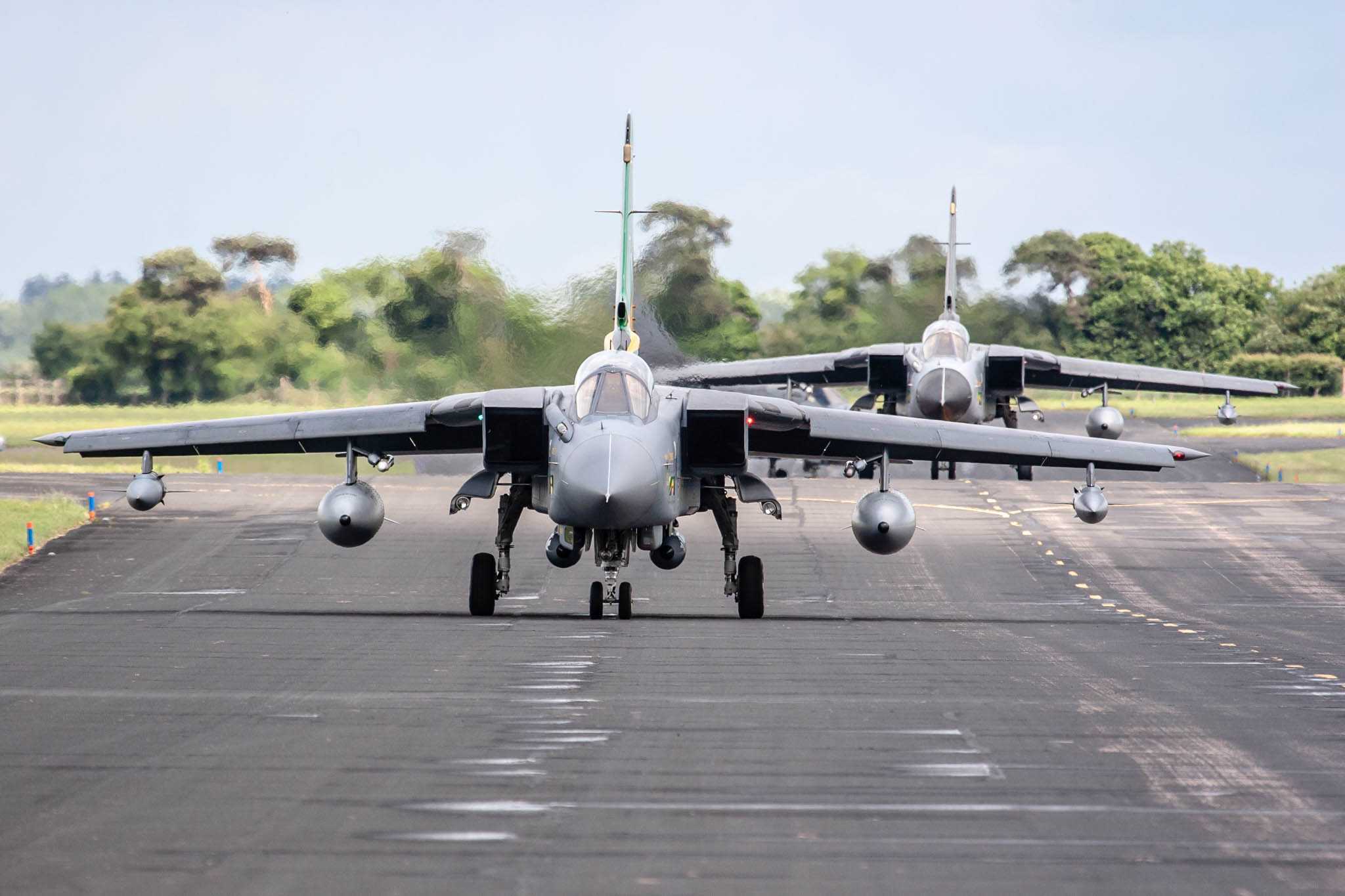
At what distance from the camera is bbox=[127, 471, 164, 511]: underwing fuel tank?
2108 cm

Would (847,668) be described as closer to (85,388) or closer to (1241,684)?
(1241,684)

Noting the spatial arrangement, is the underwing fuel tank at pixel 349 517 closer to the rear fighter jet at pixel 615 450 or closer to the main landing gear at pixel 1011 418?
the rear fighter jet at pixel 615 450

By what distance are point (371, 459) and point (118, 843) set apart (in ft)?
47.0

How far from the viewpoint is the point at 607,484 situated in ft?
58.2

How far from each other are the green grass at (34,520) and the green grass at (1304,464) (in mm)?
30791

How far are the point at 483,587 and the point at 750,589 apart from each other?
3.46 m

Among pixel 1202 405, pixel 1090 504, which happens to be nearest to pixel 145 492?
pixel 1090 504

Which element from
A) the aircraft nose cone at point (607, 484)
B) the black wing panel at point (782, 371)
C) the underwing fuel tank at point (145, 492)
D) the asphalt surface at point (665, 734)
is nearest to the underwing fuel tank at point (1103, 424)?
the black wing panel at point (782, 371)

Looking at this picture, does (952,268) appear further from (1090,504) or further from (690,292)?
(1090,504)

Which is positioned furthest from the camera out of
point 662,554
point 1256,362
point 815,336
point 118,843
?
point 1256,362

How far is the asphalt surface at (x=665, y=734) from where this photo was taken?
774 centimetres

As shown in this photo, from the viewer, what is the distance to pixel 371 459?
22094 millimetres

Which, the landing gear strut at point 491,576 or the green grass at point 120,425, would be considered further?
the green grass at point 120,425

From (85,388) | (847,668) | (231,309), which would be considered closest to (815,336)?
(231,309)
